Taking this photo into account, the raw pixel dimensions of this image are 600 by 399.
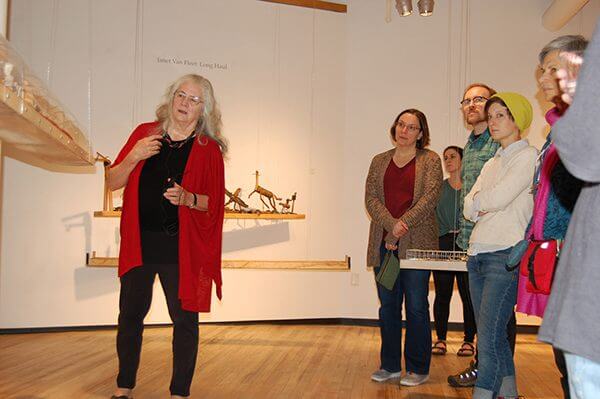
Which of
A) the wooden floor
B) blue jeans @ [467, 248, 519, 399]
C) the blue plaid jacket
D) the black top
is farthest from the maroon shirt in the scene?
the black top

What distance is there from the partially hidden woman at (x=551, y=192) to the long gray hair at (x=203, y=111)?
140cm

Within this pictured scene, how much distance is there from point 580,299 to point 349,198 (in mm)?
5443

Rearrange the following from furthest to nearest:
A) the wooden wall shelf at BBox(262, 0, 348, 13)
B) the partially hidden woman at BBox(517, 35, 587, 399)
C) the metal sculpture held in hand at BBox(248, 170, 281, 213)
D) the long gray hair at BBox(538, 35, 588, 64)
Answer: the wooden wall shelf at BBox(262, 0, 348, 13) → the metal sculpture held in hand at BBox(248, 170, 281, 213) → the long gray hair at BBox(538, 35, 588, 64) → the partially hidden woman at BBox(517, 35, 587, 399)

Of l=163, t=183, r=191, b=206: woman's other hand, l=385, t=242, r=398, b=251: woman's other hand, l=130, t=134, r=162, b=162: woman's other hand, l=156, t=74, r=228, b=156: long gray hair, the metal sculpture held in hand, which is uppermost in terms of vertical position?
l=156, t=74, r=228, b=156: long gray hair

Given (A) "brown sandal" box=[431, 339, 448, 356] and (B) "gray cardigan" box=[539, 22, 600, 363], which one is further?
(A) "brown sandal" box=[431, 339, 448, 356]

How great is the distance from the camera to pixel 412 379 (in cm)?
359

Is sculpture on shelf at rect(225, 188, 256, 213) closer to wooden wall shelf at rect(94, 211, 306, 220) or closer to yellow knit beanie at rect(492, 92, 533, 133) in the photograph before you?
wooden wall shelf at rect(94, 211, 306, 220)

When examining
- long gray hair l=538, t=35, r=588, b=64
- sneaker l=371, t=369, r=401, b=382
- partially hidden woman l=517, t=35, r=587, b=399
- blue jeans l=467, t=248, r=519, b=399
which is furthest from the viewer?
sneaker l=371, t=369, r=401, b=382

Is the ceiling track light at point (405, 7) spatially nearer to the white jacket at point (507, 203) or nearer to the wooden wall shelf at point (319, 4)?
the wooden wall shelf at point (319, 4)

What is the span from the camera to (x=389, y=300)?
3680 mm

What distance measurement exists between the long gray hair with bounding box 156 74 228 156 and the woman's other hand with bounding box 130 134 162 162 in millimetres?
161

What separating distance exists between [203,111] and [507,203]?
136 cm

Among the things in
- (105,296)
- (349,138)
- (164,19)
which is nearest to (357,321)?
(349,138)

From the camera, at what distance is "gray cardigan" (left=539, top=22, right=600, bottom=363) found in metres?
1.03
